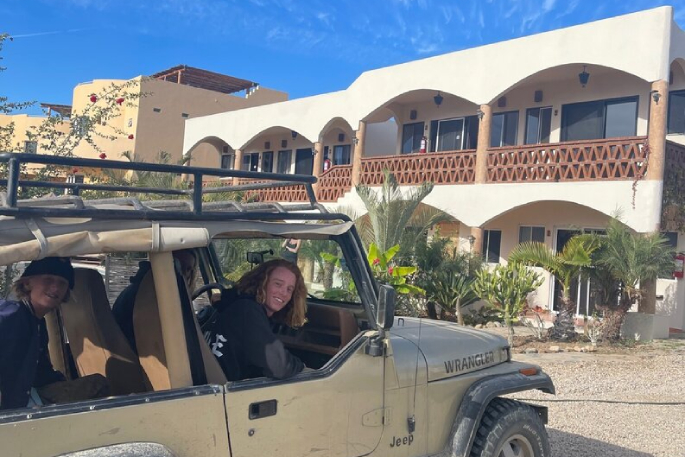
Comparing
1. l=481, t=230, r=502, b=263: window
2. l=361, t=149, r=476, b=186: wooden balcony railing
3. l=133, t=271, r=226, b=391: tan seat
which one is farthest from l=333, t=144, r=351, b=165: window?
l=133, t=271, r=226, b=391: tan seat

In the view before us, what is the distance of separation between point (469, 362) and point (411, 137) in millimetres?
15870

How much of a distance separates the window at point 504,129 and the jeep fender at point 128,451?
1518cm

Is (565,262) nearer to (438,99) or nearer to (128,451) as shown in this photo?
(438,99)

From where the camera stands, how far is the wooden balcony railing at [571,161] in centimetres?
1280

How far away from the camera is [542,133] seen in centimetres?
1595

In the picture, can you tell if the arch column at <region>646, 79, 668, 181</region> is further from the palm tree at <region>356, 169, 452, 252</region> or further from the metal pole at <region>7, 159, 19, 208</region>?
the metal pole at <region>7, 159, 19, 208</region>

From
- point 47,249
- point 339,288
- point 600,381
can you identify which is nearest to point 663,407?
point 600,381

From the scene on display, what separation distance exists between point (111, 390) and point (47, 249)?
1.07 metres

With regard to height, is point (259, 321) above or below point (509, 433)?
above

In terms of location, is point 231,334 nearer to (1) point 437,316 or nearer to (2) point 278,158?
(1) point 437,316

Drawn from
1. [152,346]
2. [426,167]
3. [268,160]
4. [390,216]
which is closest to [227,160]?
[268,160]

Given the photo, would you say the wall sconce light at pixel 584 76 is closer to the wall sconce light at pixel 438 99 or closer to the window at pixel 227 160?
the wall sconce light at pixel 438 99

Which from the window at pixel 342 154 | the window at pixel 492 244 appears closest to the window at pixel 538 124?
the window at pixel 492 244

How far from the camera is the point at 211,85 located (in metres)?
32.8
